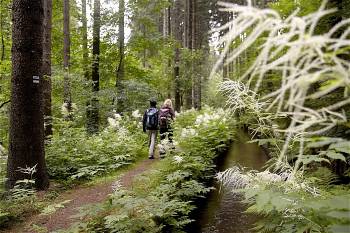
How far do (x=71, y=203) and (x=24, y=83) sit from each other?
240cm

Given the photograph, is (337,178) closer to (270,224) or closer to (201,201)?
(270,224)

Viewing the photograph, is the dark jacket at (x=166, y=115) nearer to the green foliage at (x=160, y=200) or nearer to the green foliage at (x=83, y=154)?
the green foliage at (x=83, y=154)

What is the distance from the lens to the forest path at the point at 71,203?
5727 mm

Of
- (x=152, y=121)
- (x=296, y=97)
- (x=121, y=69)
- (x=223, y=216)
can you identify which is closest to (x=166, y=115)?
(x=152, y=121)

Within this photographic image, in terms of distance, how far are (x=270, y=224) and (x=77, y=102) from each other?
12717 mm

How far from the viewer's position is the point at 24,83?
6.98 m

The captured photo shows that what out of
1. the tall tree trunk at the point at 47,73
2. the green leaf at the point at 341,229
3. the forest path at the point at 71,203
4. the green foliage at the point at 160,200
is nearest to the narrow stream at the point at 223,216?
the green foliage at the point at 160,200

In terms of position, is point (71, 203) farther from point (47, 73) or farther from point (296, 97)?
point (296, 97)

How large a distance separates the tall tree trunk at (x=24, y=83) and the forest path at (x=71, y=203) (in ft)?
3.38

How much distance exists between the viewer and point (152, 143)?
11125 mm

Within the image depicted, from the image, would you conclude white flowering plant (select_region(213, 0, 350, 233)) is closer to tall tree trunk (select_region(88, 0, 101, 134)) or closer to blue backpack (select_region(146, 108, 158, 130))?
blue backpack (select_region(146, 108, 158, 130))

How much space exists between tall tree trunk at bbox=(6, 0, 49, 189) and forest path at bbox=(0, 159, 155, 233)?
1030 mm

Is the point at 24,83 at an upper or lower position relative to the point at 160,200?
upper

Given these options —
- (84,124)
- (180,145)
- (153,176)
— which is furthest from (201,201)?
(84,124)
